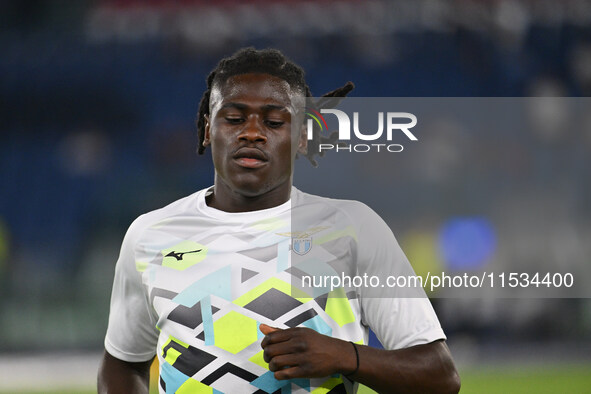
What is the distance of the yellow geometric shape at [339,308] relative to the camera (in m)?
1.35

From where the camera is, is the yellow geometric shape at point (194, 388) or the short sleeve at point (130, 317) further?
the short sleeve at point (130, 317)

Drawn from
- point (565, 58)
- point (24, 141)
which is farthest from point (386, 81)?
point (24, 141)

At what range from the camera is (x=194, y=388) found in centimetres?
→ 134

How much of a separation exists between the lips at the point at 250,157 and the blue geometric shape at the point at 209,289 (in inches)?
8.6

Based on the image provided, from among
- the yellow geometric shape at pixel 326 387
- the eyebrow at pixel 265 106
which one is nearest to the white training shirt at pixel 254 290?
the yellow geometric shape at pixel 326 387

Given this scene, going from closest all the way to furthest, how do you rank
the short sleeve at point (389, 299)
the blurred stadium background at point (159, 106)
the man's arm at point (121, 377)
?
the short sleeve at point (389, 299), the man's arm at point (121, 377), the blurred stadium background at point (159, 106)

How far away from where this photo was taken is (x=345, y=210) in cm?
145

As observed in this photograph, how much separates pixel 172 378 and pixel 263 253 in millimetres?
313

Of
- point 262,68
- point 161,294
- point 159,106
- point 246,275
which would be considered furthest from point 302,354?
point 159,106

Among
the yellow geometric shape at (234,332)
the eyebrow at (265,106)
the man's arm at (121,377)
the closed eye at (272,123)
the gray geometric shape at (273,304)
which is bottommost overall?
the man's arm at (121,377)

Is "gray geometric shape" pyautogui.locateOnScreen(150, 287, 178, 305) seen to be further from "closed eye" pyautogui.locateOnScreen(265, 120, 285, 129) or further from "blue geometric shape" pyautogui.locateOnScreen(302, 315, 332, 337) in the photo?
"closed eye" pyautogui.locateOnScreen(265, 120, 285, 129)

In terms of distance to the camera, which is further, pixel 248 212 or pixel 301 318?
pixel 248 212

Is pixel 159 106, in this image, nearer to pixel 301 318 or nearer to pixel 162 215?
pixel 162 215

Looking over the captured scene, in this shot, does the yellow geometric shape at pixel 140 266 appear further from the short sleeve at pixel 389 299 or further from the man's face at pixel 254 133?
the short sleeve at pixel 389 299
